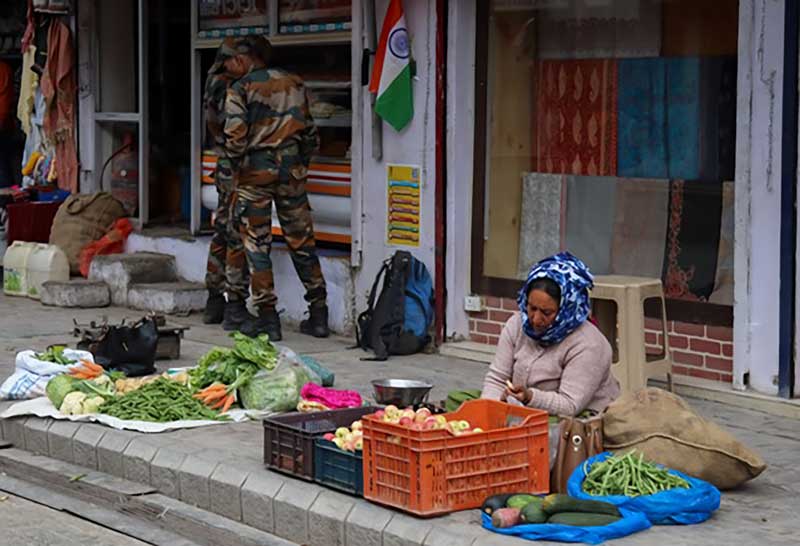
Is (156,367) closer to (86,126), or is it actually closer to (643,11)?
(643,11)

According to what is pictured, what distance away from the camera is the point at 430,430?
6461 millimetres

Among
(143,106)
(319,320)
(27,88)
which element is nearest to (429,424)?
(319,320)

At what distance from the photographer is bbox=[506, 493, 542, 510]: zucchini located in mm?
6511

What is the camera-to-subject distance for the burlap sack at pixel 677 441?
6.99m

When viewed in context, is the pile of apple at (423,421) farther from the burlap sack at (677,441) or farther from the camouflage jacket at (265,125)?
the camouflage jacket at (265,125)

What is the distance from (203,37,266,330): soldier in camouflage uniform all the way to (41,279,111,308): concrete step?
4.68 feet

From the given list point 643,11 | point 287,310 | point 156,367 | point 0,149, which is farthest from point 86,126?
point 643,11

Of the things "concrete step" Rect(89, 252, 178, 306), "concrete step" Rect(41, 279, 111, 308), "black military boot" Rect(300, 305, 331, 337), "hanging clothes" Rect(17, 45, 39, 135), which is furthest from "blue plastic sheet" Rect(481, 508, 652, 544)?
"hanging clothes" Rect(17, 45, 39, 135)

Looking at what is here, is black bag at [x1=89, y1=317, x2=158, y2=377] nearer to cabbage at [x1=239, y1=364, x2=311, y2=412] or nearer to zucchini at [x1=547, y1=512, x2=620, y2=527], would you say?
cabbage at [x1=239, y1=364, x2=311, y2=412]

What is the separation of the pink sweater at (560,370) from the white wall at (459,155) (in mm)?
3659

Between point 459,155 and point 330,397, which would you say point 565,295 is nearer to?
point 330,397

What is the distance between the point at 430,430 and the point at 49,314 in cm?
747

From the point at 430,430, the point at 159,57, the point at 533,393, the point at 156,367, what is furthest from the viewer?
the point at 159,57

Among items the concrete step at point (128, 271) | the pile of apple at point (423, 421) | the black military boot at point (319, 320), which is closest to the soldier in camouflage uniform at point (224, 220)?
the black military boot at point (319, 320)
